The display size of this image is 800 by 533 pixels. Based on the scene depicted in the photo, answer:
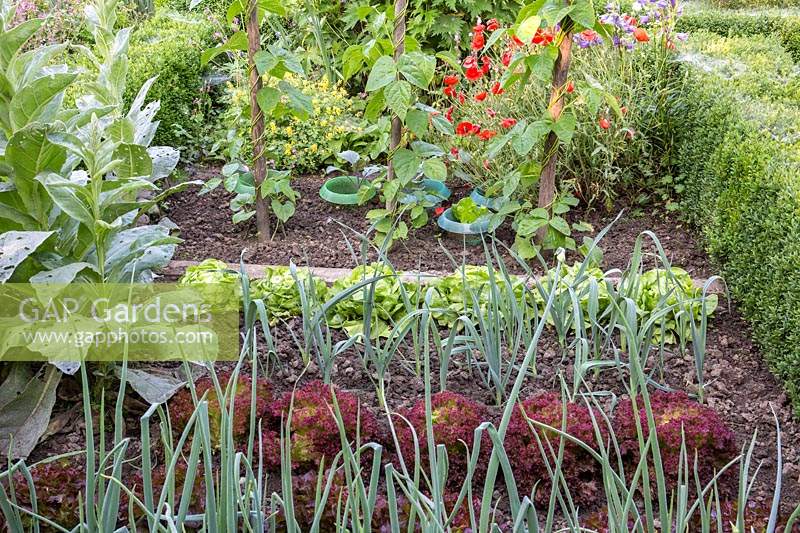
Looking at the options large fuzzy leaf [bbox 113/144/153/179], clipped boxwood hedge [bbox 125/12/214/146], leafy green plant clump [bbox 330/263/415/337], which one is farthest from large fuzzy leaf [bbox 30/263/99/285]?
clipped boxwood hedge [bbox 125/12/214/146]

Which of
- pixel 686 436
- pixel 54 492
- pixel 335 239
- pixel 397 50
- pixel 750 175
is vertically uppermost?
pixel 397 50

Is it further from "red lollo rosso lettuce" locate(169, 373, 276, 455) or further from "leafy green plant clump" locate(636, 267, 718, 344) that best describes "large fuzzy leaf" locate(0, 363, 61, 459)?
"leafy green plant clump" locate(636, 267, 718, 344)

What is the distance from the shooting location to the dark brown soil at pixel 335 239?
14.1 feet

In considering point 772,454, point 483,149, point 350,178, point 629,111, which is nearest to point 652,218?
point 629,111

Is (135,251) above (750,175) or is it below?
below

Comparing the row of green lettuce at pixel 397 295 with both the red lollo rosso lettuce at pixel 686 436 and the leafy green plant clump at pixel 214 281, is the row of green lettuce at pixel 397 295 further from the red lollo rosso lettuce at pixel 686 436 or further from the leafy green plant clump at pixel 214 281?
the red lollo rosso lettuce at pixel 686 436

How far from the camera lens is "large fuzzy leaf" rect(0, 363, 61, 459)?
2680 millimetres

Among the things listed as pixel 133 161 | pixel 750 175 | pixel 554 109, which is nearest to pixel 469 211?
pixel 554 109

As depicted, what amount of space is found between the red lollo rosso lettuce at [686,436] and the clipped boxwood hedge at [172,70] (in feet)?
12.2

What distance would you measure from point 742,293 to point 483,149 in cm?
180

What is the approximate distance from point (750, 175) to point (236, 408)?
7.95 feet

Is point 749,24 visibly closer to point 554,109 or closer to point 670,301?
point 554,109

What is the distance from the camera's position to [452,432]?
262 cm

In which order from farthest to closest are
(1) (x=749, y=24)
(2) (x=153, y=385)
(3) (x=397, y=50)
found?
(1) (x=749, y=24), (3) (x=397, y=50), (2) (x=153, y=385)
